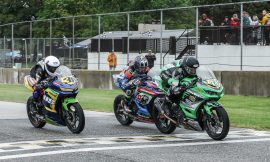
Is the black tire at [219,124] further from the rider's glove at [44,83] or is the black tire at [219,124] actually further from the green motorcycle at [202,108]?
the rider's glove at [44,83]

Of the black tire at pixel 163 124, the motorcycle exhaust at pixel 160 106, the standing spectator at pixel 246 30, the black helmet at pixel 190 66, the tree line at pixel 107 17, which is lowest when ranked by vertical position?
the black tire at pixel 163 124

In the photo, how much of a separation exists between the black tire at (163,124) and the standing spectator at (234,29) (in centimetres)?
981

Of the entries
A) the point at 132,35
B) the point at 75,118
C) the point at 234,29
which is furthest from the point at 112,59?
the point at 75,118

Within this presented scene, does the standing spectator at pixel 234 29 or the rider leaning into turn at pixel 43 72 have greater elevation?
the standing spectator at pixel 234 29

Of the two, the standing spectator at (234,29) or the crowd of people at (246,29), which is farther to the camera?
the standing spectator at (234,29)

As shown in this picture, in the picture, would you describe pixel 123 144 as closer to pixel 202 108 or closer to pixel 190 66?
pixel 202 108

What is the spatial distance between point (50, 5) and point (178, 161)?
64385mm

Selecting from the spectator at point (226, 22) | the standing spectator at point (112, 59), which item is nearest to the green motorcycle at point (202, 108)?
the spectator at point (226, 22)

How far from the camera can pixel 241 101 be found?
64.6 feet

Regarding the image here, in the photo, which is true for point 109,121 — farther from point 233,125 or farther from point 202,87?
point 202,87

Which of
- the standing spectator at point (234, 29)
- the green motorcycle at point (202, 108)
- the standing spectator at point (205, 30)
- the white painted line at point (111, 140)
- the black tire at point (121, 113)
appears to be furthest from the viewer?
the standing spectator at point (205, 30)

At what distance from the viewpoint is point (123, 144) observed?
34.4 ft

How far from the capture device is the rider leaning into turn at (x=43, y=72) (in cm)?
1264

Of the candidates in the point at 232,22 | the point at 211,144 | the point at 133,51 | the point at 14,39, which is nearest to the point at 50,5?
the point at 14,39
